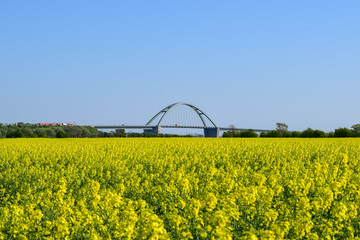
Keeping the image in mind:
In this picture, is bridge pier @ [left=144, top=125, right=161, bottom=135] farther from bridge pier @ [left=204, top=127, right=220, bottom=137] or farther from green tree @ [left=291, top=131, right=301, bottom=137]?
green tree @ [left=291, top=131, right=301, bottom=137]

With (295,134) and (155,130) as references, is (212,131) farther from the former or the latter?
(295,134)

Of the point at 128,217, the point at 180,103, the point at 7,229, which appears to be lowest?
the point at 7,229

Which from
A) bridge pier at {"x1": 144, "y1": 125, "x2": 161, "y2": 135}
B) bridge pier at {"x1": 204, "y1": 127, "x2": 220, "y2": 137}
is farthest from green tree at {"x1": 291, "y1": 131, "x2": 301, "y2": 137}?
bridge pier at {"x1": 204, "y1": 127, "x2": 220, "y2": 137}

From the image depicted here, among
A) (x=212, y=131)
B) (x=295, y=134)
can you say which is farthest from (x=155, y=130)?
(x=295, y=134)

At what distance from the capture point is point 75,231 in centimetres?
783

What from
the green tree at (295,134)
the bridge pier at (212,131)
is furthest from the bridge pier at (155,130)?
the green tree at (295,134)

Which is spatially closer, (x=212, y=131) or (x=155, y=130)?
(x=155, y=130)

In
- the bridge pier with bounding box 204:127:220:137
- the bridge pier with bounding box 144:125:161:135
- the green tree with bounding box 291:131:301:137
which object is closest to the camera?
the green tree with bounding box 291:131:301:137

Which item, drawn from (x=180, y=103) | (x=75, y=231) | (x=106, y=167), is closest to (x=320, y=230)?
(x=75, y=231)

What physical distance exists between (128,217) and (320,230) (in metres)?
4.27

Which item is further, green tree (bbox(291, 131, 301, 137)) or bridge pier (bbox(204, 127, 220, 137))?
bridge pier (bbox(204, 127, 220, 137))

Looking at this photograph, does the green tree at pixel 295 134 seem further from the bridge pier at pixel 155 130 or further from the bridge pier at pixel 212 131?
the bridge pier at pixel 212 131

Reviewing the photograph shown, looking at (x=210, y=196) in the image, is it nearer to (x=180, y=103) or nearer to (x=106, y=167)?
(x=106, y=167)

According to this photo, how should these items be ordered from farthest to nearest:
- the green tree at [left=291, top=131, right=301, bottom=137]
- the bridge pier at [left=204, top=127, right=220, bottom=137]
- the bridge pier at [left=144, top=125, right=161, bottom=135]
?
the bridge pier at [left=204, top=127, right=220, bottom=137]
the bridge pier at [left=144, top=125, right=161, bottom=135]
the green tree at [left=291, top=131, right=301, bottom=137]
